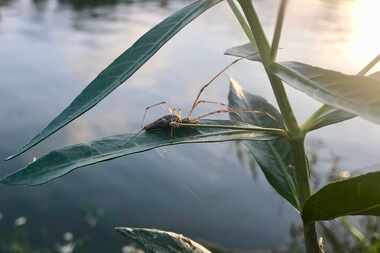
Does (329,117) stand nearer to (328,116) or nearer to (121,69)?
(328,116)

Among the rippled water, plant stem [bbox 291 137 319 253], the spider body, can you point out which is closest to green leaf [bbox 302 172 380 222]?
plant stem [bbox 291 137 319 253]

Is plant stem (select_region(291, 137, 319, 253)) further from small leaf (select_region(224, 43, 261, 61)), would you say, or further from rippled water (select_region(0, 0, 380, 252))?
rippled water (select_region(0, 0, 380, 252))

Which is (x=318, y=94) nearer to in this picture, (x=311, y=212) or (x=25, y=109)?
(x=311, y=212)

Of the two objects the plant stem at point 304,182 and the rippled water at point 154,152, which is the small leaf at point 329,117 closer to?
the plant stem at point 304,182

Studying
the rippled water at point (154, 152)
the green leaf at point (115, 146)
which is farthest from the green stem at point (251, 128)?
the rippled water at point (154, 152)

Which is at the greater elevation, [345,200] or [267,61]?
[267,61]

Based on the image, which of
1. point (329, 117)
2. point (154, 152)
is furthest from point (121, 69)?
point (154, 152)
